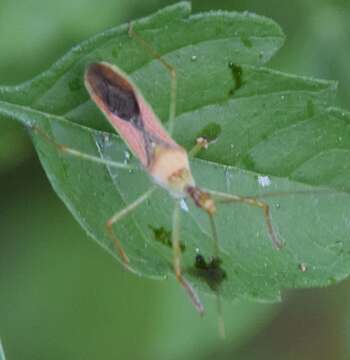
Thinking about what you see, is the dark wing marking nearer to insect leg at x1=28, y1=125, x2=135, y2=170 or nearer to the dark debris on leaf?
insect leg at x1=28, y1=125, x2=135, y2=170

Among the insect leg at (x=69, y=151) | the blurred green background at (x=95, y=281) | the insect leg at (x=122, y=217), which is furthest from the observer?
the blurred green background at (x=95, y=281)

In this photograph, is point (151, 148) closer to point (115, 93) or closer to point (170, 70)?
point (115, 93)

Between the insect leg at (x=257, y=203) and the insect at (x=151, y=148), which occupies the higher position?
the insect at (x=151, y=148)

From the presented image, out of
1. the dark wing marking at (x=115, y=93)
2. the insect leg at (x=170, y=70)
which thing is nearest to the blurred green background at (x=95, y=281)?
the dark wing marking at (x=115, y=93)

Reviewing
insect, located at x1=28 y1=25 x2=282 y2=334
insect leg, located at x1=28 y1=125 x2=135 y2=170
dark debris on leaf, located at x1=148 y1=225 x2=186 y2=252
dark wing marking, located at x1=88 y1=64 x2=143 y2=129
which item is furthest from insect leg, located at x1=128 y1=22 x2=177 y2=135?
dark debris on leaf, located at x1=148 y1=225 x2=186 y2=252

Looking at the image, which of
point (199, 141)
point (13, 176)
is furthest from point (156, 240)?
point (13, 176)

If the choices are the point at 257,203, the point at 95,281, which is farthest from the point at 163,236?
the point at 95,281

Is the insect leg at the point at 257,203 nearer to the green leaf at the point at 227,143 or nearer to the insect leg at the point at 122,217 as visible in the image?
the green leaf at the point at 227,143
